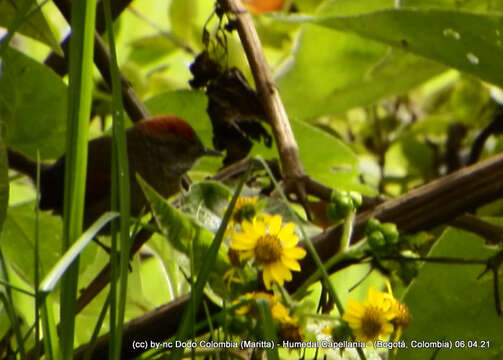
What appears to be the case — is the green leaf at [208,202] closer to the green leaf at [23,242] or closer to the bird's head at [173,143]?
the green leaf at [23,242]

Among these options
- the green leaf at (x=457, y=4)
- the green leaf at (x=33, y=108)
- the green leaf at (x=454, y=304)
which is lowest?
the green leaf at (x=454, y=304)

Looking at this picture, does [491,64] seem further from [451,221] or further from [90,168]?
[90,168]

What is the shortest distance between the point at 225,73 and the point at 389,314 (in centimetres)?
48

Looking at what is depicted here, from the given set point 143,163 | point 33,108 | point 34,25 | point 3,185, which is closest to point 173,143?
point 143,163

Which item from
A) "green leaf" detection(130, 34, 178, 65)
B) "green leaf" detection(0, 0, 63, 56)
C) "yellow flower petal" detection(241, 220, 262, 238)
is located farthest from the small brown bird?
"yellow flower petal" detection(241, 220, 262, 238)

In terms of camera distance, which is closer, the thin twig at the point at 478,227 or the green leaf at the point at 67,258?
the green leaf at the point at 67,258

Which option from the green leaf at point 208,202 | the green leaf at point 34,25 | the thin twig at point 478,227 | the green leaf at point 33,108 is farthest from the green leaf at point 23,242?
the thin twig at point 478,227

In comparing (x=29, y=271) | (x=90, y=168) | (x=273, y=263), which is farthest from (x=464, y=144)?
(x=273, y=263)

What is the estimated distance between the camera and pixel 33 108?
48.4 inches

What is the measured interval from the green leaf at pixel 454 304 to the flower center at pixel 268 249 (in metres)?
0.27

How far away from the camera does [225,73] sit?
1.13m

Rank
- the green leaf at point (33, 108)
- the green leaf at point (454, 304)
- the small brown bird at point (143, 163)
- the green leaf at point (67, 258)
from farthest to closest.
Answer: the small brown bird at point (143, 163) → the green leaf at point (33, 108) → the green leaf at point (454, 304) → the green leaf at point (67, 258)

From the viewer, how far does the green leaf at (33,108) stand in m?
1.15

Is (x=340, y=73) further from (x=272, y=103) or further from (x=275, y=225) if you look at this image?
(x=275, y=225)
